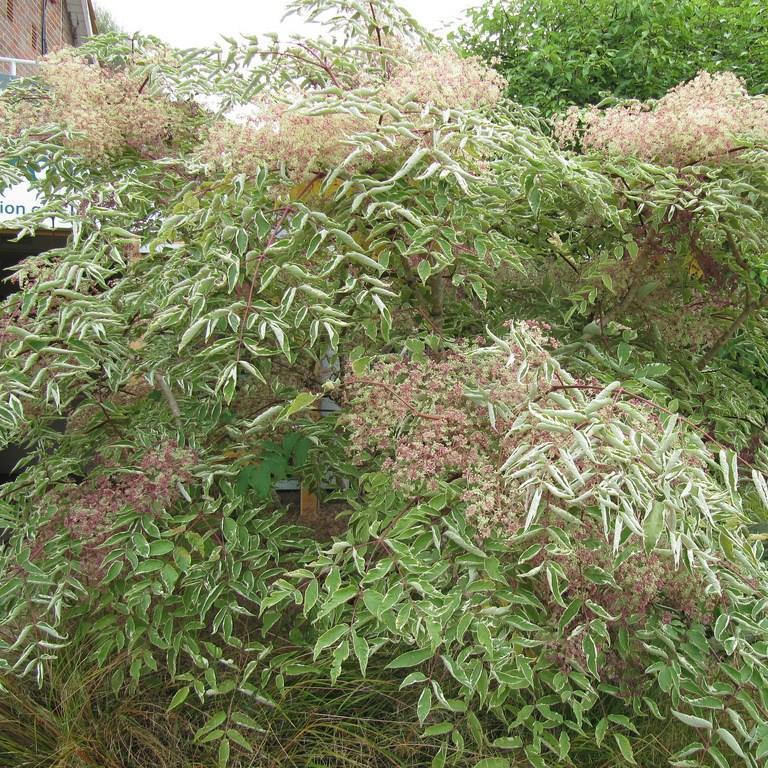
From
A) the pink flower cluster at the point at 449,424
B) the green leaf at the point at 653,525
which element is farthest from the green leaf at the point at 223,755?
the green leaf at the point at 653,525

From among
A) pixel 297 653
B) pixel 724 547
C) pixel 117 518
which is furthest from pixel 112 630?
pixel 724 547

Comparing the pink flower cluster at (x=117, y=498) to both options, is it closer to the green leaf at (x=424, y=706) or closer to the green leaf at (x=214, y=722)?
the green leaf at (x=214, y=722)

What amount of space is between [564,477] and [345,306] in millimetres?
837

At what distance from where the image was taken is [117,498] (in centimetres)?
203

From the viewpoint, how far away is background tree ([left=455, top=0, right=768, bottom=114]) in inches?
201

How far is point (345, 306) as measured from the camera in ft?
6.90

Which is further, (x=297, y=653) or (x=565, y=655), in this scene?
(x=297, y=653)

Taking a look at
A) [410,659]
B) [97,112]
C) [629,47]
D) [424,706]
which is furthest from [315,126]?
[629,47]

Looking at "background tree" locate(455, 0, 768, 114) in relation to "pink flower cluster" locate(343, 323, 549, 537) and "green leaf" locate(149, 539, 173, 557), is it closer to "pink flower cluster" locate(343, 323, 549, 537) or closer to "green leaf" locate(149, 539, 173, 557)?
"pink flower cluster" locate(343, 323, 549, 537)

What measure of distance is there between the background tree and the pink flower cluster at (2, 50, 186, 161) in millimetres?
3231

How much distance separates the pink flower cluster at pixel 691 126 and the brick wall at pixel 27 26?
892cm

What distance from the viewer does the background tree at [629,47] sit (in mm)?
5102

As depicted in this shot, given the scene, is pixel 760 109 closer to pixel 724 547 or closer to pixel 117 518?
pixel 724 547

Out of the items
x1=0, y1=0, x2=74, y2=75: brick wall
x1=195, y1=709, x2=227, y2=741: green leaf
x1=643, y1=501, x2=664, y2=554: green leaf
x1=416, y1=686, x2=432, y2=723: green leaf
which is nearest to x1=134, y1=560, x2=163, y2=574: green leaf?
x1=195, y1=709, x2=227, y2=741: green leaf
